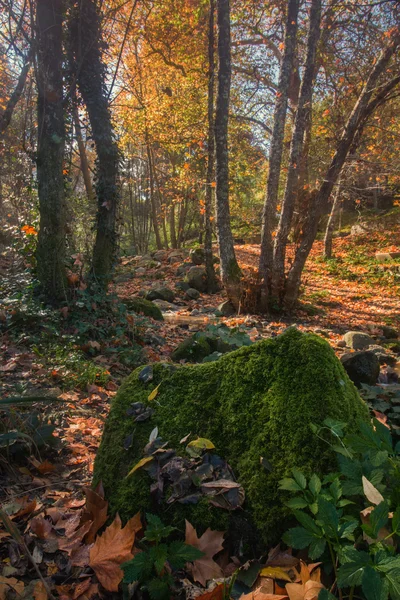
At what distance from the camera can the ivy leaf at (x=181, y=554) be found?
1.28 metres

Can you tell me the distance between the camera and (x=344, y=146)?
7777 millimetres

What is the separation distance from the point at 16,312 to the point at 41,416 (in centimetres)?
286

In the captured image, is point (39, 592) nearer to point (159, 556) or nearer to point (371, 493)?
point (159, 556)

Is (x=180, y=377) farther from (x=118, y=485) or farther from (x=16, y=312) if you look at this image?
(x=16, y=312)

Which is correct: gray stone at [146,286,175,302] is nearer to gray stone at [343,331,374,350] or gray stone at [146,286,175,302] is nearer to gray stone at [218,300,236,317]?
gray stone at [218,300,236,317]

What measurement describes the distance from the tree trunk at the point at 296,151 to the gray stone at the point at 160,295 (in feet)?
10.5

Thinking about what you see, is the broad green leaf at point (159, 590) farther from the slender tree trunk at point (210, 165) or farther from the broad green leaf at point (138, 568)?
the slender tree trunk at point (210, 165)

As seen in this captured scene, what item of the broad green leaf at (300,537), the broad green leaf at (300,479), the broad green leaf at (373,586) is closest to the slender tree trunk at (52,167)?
the broad green leaf at (300,479)

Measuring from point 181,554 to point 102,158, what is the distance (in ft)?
20.5

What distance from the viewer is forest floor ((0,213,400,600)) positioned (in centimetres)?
148

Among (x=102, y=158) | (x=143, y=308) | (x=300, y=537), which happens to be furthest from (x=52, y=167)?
(x=300, y=537)

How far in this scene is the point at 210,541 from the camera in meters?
1.43

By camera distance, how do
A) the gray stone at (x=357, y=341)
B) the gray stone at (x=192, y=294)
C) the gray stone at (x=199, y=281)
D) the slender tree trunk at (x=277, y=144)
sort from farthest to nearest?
the gray stone at (x=199, y=281), the gray stone at (x=192, y=294), the slender tree trunk at (x=277, y=144), the gray stone at (x=357, y=341)

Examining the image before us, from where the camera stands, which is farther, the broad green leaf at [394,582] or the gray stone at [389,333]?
the gray stone at [389,333]
